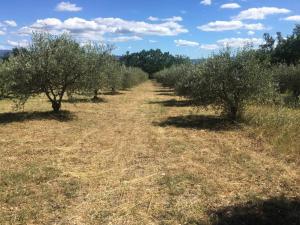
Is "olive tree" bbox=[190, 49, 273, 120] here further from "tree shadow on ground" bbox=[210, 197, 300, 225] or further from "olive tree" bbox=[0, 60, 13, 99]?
"tree shadow on ground" bbox=[210, 197, 300, 225]

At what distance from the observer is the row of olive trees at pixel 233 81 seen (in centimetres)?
1814

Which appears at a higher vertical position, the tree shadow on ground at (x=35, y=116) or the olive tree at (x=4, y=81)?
the olive tree at (x=4, y=81)

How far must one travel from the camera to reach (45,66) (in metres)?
19.7

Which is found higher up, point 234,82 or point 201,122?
point 234,82

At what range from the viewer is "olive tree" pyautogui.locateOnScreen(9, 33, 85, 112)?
1967 cm

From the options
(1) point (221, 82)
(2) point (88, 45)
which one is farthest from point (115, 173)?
(2) point (88, 45)

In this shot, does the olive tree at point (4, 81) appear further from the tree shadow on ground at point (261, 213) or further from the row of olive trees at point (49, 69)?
the tree shadow on ground at point (261, 213)

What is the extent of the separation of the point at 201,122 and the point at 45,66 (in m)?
7.41

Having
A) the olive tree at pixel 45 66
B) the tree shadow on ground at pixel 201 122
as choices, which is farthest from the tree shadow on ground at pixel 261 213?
the olive tree at pixel 45 66

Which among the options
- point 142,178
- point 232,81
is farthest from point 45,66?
point 142,178

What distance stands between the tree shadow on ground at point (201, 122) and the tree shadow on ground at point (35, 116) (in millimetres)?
4605

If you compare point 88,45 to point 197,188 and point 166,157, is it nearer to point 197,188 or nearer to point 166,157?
point 166,157

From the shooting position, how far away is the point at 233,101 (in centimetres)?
1905

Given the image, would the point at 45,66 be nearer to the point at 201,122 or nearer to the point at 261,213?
the point at 201,122
